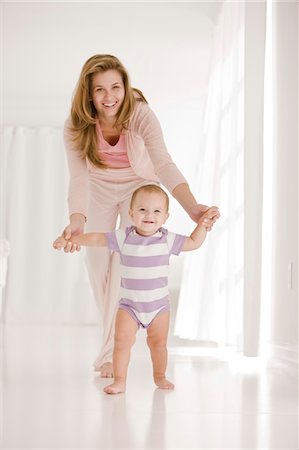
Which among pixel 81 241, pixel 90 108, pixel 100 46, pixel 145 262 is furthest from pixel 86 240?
pixel 100 46

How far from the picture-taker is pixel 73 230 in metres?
2.57

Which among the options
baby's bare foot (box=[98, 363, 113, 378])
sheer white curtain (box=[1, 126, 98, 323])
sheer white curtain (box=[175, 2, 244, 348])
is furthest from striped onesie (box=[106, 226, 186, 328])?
sheer white curtain (box=[1, 126, 98, 323])

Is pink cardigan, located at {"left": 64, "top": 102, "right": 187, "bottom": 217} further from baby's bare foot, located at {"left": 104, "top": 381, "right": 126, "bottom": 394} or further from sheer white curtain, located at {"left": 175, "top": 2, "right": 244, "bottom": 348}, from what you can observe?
sheer white curtain, located at {"left": 175, "top": 2, "right": 244, "bottom": 348}

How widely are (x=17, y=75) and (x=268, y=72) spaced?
298 centimetres

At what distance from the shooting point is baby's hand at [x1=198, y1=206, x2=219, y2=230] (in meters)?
2.47

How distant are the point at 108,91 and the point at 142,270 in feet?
2.26

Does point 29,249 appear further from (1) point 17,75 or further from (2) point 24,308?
(1) point 17,75

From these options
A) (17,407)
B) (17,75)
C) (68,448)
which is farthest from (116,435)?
(17,75)

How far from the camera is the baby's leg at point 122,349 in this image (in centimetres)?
240

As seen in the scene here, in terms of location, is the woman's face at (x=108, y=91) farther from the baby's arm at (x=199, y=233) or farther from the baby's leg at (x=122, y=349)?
the baby's leg at (x=122, y=349)

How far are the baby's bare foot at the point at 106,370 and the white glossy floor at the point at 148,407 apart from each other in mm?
38

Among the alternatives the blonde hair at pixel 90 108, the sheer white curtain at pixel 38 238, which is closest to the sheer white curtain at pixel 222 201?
the blonde hair at pixel 90 108

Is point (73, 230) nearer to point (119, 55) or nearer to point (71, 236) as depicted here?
point (71, 236)

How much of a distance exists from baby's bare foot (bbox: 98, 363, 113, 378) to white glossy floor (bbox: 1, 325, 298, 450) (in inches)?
1.5
